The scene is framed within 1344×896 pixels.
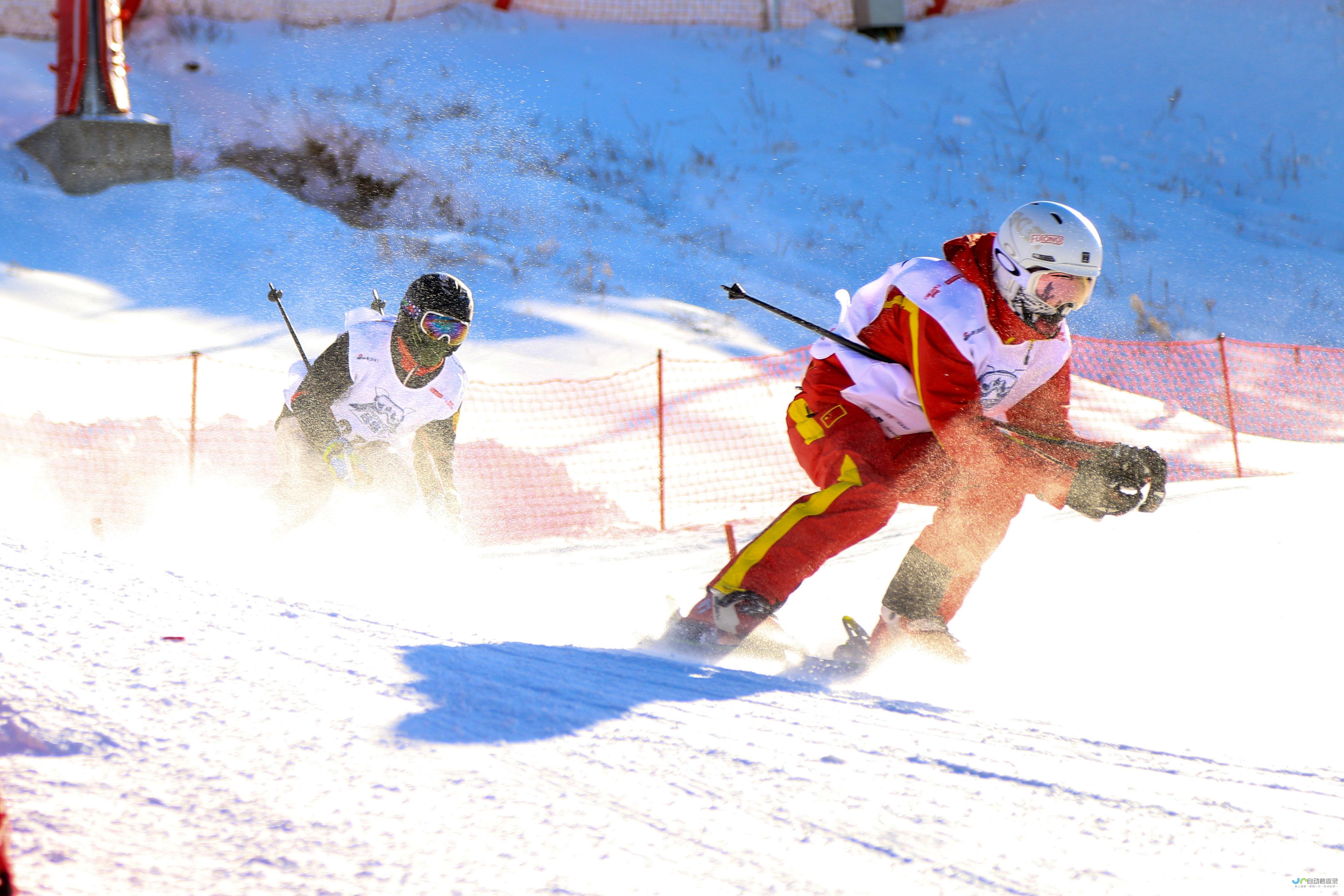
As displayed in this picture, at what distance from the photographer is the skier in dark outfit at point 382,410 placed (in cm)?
479

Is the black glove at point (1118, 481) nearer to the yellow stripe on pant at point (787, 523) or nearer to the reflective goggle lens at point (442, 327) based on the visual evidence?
the yellow stripe on pant at point (787, 523)

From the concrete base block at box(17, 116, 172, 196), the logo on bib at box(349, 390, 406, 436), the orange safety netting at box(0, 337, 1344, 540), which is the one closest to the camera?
the logo on bib at box(349, 390, 406, 436)

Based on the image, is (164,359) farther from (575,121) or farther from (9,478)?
(575,121)

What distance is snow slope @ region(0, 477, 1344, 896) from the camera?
174 cm

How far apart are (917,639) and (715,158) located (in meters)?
11.3

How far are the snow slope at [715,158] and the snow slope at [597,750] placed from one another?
Result: 22.0 feet

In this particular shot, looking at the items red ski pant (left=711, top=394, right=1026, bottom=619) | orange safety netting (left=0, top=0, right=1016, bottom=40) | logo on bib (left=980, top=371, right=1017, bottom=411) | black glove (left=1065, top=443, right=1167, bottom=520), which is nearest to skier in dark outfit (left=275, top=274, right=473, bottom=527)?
red ski pant (left=711, top=394, right=1026, bottom=619)

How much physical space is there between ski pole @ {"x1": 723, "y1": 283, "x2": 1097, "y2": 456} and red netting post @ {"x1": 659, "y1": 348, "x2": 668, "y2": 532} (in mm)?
2760

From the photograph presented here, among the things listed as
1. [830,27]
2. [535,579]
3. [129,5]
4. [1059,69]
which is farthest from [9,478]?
[1059,69]

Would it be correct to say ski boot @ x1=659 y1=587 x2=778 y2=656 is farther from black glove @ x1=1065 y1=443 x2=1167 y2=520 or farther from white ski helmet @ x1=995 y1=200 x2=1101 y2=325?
white ski helmet @ x1=995 y1=200 x2=1101 y2=325

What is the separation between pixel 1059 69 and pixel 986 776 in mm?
16232

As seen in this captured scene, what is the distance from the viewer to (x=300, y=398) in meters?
4.87

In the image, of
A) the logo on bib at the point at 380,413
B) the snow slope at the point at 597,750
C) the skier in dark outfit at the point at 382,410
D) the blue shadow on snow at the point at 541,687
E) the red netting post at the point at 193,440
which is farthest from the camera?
the red netting post at the point at 193,440

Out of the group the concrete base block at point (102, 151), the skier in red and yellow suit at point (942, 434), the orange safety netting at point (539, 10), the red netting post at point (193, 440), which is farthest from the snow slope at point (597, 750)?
the orange safety netting at point (539, 10)
